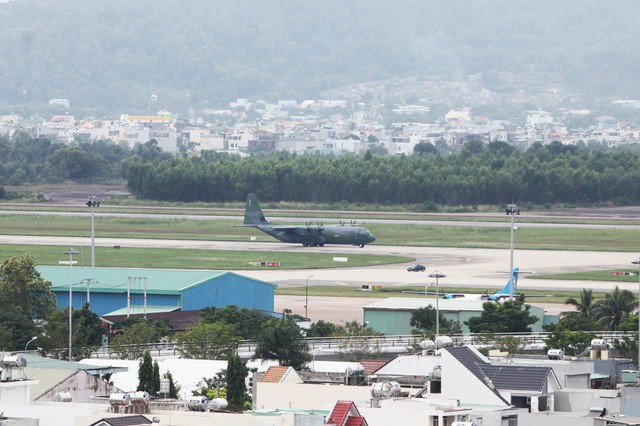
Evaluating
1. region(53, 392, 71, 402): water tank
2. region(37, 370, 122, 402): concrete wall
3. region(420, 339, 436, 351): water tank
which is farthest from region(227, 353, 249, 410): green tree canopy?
region(53, 392, 71, 402): water tank

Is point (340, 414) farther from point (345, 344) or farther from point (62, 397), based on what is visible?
point (345, 344)

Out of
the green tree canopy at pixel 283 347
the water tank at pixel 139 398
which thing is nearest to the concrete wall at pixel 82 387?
the water tank at pixel 139 398

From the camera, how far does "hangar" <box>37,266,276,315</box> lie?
90000mm

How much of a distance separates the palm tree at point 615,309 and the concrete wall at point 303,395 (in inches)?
1665

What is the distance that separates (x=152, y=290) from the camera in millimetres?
90500

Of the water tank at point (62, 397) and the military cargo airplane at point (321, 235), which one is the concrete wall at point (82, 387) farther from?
the military cargo airplane at point (321, 235)

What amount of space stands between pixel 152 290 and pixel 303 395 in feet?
169

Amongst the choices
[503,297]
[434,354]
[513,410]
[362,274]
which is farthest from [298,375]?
[362,274]

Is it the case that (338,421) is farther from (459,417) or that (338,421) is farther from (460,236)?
(460,236)

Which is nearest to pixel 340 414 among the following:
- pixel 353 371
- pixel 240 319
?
pixel 353 371

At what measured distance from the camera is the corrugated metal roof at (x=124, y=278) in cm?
9094

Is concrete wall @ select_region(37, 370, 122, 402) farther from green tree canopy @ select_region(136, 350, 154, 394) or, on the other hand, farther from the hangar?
the hangar

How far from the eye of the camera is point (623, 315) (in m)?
80.9

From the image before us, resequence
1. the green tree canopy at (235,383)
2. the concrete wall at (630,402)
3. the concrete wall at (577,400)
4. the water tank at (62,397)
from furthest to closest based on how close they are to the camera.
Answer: the green tree canopy at (235,383) < the water tank at (62,397) < the concrete wall at (577,400) < the concrete wall at (630,402)
